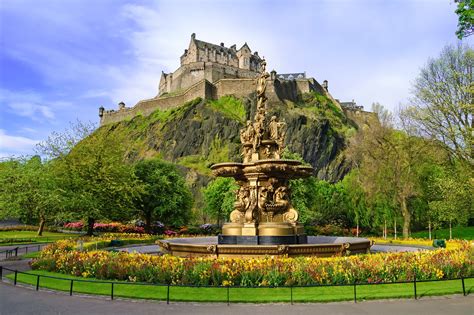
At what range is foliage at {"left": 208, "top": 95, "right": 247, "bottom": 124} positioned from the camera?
87825 mm

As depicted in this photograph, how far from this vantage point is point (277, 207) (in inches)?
667

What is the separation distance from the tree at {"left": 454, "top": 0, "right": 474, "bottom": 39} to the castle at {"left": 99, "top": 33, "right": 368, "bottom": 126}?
252 feet

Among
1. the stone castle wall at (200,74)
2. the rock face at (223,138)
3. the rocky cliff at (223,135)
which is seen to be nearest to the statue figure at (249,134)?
the rocky cliff at (223,135)

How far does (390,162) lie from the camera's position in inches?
1379

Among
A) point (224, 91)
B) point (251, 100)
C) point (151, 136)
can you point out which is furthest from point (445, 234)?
point (151, 136)

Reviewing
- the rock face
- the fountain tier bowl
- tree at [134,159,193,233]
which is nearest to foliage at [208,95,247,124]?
the rock face

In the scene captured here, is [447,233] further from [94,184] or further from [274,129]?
[94,184]

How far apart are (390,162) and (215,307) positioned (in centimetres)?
3008

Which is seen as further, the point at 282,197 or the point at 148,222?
the point at 148,222

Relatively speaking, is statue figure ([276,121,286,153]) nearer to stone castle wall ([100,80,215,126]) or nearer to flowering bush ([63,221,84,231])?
flowering bush ([63,221,84,231])

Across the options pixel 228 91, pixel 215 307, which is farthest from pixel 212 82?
pixel 215 307

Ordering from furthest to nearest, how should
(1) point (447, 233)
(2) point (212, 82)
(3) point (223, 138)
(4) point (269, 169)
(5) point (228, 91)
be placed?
(2) point (212, 82) → (5) point (228, 91) → (3) point (223, 138) → (1) point (447, 233) → (4) point (269, 169)

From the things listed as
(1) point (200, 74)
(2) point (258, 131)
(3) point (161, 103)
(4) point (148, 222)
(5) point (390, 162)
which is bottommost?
(4) point (148, 222)

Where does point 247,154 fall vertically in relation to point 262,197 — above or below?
above
